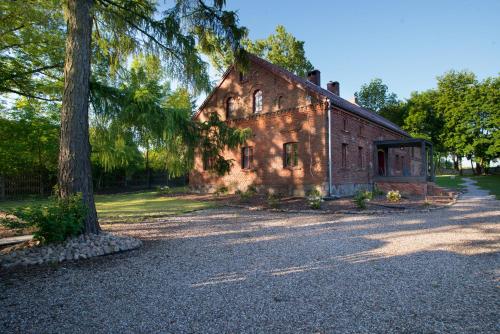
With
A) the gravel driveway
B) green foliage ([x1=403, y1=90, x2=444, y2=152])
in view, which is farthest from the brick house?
green foliage ([x1=403, y1=90, x2=444, y2=152])

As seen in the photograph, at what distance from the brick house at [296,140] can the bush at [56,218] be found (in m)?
9.69

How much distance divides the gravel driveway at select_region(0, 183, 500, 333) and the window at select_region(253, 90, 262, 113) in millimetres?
12257

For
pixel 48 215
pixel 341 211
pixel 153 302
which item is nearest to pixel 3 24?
pixel 48 215

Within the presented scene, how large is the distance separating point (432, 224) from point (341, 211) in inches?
124

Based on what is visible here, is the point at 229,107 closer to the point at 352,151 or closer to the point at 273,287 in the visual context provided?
the point at 352,151

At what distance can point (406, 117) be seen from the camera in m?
44.5

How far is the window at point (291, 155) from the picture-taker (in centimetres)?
1656

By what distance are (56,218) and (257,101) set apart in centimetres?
1459

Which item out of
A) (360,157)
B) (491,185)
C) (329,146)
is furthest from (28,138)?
(491,185)

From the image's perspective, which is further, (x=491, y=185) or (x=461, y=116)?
(x=461, y=116)

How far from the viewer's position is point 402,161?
26.0 metres

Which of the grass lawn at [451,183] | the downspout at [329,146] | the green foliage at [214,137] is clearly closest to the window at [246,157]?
the downspout at [329,146]

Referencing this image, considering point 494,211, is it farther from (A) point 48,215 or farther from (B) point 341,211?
(A) point 48,215

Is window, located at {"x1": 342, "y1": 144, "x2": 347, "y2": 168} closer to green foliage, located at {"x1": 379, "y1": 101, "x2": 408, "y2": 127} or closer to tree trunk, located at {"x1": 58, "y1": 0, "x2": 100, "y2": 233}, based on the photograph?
tree trunk, located at {"x1": 58, "y1": 0, "x2": 100, "y2": 233}
